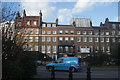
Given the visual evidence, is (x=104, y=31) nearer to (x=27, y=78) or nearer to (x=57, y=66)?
(x=57, y=66)

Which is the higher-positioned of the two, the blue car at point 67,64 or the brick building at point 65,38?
the brick building at point 65,38

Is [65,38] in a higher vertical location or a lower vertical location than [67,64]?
higher

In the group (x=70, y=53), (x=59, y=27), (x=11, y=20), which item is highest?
(x=59, y=27)

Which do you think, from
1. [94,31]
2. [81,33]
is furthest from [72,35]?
[94,31]

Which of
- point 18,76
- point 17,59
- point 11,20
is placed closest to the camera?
point 18,76

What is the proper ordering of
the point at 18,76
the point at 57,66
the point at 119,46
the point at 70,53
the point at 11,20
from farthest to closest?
the point at 70,53 < the point at 119,46 < the point at 57,66 < the point at 11,20 < the point at 18,76

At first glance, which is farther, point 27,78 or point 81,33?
point 81,33

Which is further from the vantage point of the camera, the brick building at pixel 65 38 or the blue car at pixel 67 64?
the brick building at pixel 65 38

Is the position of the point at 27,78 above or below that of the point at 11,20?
below

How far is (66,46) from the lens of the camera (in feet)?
211

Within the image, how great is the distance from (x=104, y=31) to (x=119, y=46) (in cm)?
3665

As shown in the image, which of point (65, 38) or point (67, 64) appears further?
point (65, 38)

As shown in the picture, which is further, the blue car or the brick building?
the brick building

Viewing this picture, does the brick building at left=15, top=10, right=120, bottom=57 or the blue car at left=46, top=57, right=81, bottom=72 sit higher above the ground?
the brick building at left=15, top=10, right=120, bottom=57
